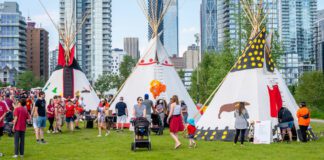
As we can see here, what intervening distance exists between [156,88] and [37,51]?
122m

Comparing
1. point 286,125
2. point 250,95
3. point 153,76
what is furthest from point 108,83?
point 286,125

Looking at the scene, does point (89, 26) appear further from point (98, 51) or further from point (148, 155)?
point (148, 155)

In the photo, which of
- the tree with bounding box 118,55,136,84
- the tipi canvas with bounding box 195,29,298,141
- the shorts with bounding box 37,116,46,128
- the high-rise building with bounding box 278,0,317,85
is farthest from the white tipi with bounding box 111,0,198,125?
the high-rise building with bounding box 278,0,317,85

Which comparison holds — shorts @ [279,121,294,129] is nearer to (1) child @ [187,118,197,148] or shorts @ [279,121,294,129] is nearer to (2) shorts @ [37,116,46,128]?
(1) child @ [187,118,197,148]

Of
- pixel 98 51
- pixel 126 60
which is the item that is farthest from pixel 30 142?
pixel 98 51

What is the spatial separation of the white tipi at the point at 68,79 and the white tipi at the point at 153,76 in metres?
7.98

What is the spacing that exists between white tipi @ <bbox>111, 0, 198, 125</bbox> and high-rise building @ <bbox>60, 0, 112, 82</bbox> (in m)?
97.2

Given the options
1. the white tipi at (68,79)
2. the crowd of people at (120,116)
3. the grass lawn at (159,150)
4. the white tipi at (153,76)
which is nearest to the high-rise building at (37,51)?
the white tipi at (68,79)

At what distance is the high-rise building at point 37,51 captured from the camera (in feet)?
445

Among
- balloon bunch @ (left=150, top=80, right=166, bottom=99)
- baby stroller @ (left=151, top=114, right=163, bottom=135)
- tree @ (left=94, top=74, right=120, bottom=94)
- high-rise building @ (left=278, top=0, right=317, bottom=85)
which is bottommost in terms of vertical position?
baby stroller @ (left=151, top=114, right=163, bottom=135)

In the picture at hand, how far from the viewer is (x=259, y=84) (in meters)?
17.6

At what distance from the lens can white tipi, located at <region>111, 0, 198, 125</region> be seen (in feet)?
77.4

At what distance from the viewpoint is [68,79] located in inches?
1260

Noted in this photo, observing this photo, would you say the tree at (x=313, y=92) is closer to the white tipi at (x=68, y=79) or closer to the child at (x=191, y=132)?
the white tipi at (x=68, y=79)
